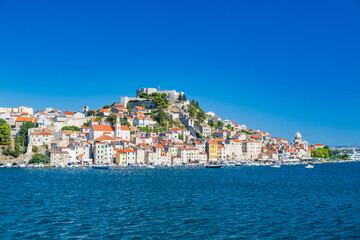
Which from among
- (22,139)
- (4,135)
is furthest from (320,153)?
(4,135)

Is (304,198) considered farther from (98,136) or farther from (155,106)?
(155,106)

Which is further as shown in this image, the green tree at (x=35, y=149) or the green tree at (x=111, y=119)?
the green tree at (x=111, y=119)

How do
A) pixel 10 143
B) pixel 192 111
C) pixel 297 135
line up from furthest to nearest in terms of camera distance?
pixel 297 135
pixel 192 111
pixel 10 143

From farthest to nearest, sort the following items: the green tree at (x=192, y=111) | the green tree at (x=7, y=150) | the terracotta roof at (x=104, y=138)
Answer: the green tree at (x=192, y=111) < the terracotta roof at (x=104, y=138) < the green tree at (x=7, y=150)

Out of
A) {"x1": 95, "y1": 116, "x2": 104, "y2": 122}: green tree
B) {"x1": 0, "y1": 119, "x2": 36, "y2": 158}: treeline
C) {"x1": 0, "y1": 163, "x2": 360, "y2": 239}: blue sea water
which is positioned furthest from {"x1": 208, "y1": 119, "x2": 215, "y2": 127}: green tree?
{"x1": 0, "y1": 163, "x2": 360, "y2": 239}: blue sea water

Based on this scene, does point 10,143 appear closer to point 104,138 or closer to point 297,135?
point 104,138

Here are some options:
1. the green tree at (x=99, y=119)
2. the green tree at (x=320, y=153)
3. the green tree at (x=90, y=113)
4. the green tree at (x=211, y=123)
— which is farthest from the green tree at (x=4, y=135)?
the green tree at (x=320, y=153)

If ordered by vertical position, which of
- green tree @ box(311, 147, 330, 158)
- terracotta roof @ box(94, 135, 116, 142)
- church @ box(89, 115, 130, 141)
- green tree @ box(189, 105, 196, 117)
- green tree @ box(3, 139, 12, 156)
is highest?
green tree @ box(189, 105, 196, 117)

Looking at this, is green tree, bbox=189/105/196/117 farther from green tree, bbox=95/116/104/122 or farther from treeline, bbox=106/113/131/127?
green tree, bbox=95/116/104/122

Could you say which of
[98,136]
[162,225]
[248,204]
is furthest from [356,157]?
[162,225]

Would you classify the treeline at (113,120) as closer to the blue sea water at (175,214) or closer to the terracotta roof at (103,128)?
the terracotta roof at (103,128)

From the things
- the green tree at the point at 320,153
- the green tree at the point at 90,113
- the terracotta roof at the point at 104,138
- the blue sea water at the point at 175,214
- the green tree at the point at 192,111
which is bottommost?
the blue sea water at the point at 175,214

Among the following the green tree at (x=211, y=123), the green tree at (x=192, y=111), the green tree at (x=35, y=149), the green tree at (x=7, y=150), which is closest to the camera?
the green tree at (x=7, y=150)

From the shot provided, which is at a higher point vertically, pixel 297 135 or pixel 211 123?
pixel 211 123
